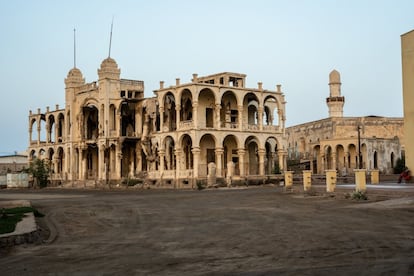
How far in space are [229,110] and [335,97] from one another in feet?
74.6

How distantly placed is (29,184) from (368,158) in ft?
124

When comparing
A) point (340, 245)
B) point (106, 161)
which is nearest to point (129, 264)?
point (340, 245)

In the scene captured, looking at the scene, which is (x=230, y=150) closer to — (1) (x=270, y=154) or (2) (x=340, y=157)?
(1) (x=270, y=154)

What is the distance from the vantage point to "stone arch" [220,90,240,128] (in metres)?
47.8

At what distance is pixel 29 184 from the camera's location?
195ft

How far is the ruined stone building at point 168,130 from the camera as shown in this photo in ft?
149

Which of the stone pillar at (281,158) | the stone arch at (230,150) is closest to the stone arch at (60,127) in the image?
the stone arch at (230,150)

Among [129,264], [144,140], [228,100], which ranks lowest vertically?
[129,264]

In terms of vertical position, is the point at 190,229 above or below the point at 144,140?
below

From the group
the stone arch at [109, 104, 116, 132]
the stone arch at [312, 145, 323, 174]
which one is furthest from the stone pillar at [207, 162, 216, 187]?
the stone arch at [312, 145, 323, 174]

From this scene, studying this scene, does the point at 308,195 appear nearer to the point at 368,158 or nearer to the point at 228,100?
the point at 228,100

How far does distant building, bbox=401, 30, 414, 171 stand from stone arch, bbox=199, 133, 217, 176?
1931 cm

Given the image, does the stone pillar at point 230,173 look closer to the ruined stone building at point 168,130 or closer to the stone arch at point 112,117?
the ruined stone building at point 168,130

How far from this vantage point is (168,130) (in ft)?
155
